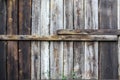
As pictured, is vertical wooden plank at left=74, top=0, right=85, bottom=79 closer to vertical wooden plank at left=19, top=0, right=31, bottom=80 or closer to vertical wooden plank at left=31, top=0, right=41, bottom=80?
vertical wooden plank at left=31, top=0, right=41, bottom=80

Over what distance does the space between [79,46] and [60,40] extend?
0.97ft

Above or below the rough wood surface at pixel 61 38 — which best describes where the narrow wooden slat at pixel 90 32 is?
above

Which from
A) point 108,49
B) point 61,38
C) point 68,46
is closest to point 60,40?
point 61,38

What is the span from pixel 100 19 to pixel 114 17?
0.68 feet

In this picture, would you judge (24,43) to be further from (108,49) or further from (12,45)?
(108,49)

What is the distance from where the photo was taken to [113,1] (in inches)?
166

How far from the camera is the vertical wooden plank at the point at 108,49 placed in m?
4.18

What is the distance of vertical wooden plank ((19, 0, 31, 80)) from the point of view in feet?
14.0

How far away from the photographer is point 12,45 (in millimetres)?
4289

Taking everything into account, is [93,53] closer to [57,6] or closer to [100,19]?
[100,19]

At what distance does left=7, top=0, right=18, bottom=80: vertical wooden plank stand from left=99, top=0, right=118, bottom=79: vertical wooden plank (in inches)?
49.9

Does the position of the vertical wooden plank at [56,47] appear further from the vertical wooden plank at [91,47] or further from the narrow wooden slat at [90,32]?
the vertical wooden plank at [91,47]

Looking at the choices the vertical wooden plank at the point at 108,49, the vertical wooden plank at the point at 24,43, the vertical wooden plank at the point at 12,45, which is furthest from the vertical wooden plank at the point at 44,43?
the vertical wooden plank at the point at 108,49

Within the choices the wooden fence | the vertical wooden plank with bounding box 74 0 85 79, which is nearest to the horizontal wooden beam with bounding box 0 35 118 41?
the wooden fence
